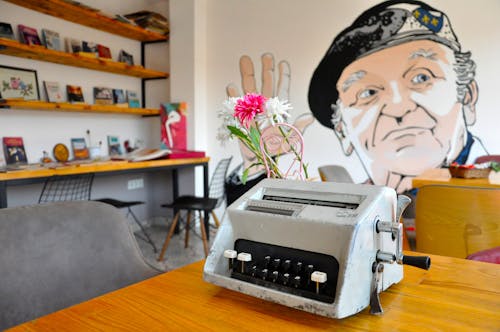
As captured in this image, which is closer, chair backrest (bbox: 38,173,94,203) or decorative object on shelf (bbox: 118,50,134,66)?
chair backrest (bbox: 38,173,94,203)

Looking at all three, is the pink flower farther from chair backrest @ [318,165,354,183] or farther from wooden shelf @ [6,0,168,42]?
wooden shelf @ [6,0,168,42]

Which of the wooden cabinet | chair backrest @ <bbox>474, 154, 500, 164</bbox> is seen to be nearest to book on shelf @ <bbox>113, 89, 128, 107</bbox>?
the wooden cabinet

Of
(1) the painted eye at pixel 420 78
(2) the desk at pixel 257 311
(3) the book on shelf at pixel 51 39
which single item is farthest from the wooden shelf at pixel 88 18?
(2) the desk at pixel 257 311

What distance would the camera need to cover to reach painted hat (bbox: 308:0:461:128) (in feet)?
10.7

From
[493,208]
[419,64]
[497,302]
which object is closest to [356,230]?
[497,302]

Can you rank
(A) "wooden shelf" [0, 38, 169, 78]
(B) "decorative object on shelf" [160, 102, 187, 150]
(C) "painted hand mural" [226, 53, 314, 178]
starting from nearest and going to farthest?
1. (A) "wooden shelf" [0, 38, 169, 78]
2. (C) "painted hand mural" [226, 53, 314, 178]
3. (B) "decorative object on shelf" [160, 102, 187, 150]

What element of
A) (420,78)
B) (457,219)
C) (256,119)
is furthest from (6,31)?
(420,78)

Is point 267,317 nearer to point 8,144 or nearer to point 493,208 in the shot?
point 493,208

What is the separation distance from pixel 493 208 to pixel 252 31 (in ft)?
10.2

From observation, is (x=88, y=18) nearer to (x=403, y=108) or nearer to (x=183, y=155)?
(x=183, y=155)

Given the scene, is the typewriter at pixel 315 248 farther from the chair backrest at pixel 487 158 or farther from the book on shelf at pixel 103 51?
the book on shelf at pixel 103 51

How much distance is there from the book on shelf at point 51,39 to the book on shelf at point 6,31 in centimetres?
29

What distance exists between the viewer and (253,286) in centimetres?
73

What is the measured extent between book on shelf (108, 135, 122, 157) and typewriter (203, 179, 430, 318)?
3.37 meters
